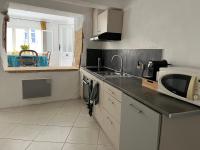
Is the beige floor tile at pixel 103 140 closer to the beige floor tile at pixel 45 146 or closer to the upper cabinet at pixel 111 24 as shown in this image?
the beige floor tile at pixel 45 146

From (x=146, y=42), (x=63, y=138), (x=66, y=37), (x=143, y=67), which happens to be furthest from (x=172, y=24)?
(x=66, y=37)

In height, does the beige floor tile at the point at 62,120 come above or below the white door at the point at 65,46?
below

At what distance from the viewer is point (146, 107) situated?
1.21 meters

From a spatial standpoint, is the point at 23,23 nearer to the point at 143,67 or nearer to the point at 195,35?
the point at 143,67

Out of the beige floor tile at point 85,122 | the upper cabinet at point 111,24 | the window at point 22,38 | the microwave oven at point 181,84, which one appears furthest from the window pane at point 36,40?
the microwave oven at point 181,84

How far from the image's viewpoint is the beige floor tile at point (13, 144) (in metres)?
1.86

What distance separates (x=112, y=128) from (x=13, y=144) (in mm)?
1262

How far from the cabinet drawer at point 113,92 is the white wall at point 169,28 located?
0.71 m

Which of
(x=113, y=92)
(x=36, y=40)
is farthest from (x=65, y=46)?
(x=113, y=92)

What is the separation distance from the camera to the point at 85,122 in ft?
8.38

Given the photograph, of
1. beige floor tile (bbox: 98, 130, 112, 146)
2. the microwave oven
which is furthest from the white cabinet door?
beige floor tile (bbox: 98, 130, 112, 146)

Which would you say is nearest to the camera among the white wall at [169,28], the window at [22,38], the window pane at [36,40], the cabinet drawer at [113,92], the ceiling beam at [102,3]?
the white wall at [169,28]

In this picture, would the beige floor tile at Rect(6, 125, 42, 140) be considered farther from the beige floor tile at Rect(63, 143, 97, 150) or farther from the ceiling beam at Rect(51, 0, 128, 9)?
the ceiling beam at Rect(51, 0, 128, 9)

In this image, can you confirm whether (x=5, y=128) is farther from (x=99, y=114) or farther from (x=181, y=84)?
(x=181, y=84)
